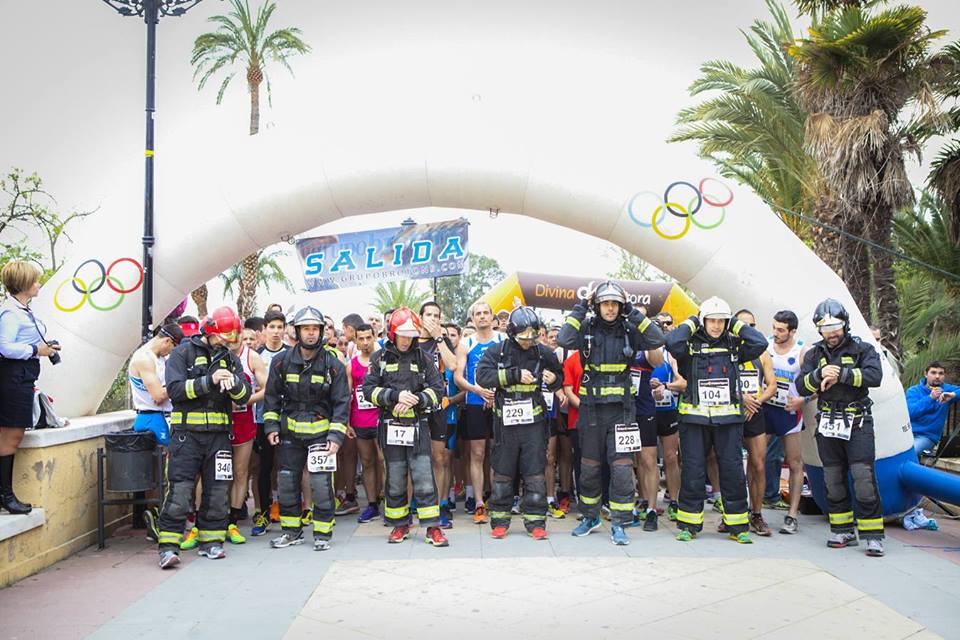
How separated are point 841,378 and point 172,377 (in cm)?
550

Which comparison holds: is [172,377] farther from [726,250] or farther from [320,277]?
[726,250]

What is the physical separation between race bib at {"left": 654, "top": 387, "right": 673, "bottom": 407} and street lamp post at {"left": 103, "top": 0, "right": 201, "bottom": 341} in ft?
17.0

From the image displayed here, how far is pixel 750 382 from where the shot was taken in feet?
24.2

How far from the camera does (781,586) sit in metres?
5.52

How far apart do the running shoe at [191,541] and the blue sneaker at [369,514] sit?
1.64 meters

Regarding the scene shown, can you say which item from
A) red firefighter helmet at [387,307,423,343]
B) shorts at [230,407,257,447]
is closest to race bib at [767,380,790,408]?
red firefighter helmet at [387,307,423,343]

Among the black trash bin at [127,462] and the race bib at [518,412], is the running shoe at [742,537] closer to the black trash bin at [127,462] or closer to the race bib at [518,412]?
the race bib at [518,412]

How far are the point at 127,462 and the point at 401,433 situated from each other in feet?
7.77

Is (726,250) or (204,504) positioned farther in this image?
(726,250)

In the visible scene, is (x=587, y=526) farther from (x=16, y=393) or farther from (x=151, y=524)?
(x=16, y=393)

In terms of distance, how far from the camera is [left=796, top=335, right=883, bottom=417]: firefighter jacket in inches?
265

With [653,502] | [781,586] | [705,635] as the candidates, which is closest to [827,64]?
[653,502]

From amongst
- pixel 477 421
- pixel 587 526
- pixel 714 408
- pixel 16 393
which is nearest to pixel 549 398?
pixel 477 421

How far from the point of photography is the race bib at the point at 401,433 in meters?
6.88
